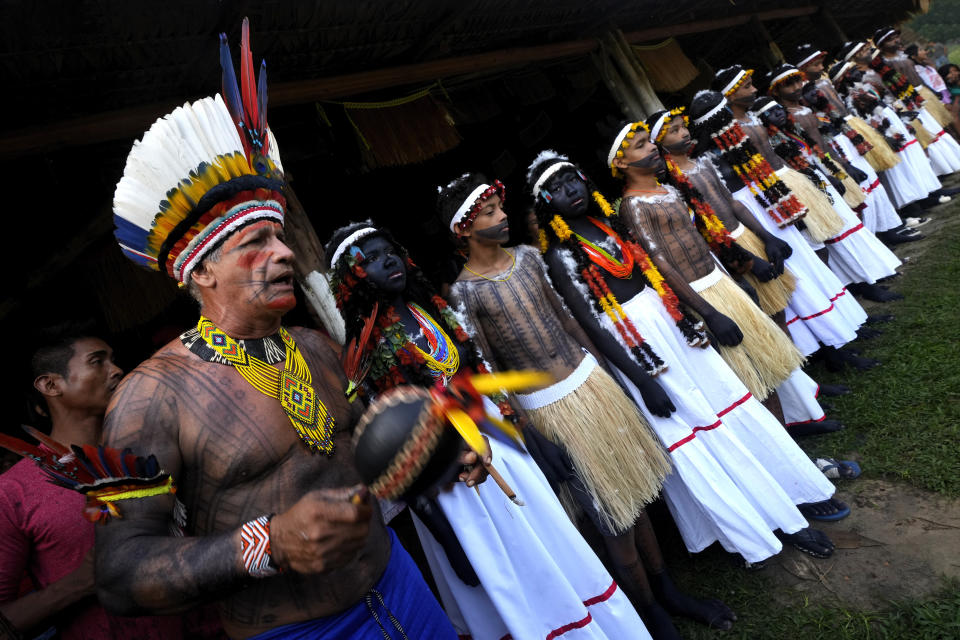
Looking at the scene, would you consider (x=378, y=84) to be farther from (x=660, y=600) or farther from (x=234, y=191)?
(x=660, y=600)

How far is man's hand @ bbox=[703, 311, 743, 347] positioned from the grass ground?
129 centimetres

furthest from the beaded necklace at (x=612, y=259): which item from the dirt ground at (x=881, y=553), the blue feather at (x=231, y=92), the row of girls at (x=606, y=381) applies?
the blue feather at (x=231, y=92)

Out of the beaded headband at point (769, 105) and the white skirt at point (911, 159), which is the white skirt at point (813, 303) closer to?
the beaded headband at point (769, 105)

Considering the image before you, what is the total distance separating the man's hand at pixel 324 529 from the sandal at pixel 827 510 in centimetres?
310

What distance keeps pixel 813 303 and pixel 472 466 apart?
13.7 feet

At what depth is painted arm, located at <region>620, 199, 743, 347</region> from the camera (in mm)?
3230

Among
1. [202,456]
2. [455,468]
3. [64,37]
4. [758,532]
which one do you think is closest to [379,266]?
[202,456]

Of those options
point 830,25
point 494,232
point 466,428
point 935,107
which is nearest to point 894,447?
point 494,232

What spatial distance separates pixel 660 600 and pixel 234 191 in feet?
9.65

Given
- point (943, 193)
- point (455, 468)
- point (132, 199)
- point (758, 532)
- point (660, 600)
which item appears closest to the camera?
point (455, 468)

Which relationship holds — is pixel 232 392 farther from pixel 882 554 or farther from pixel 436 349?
pixel 882 554

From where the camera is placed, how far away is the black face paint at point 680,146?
157 inches

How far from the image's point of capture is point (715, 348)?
11.0ft

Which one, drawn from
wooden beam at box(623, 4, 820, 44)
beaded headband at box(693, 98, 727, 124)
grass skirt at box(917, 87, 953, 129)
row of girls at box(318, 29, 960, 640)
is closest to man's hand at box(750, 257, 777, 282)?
row of girls at box(318, 29, 960, 640)
